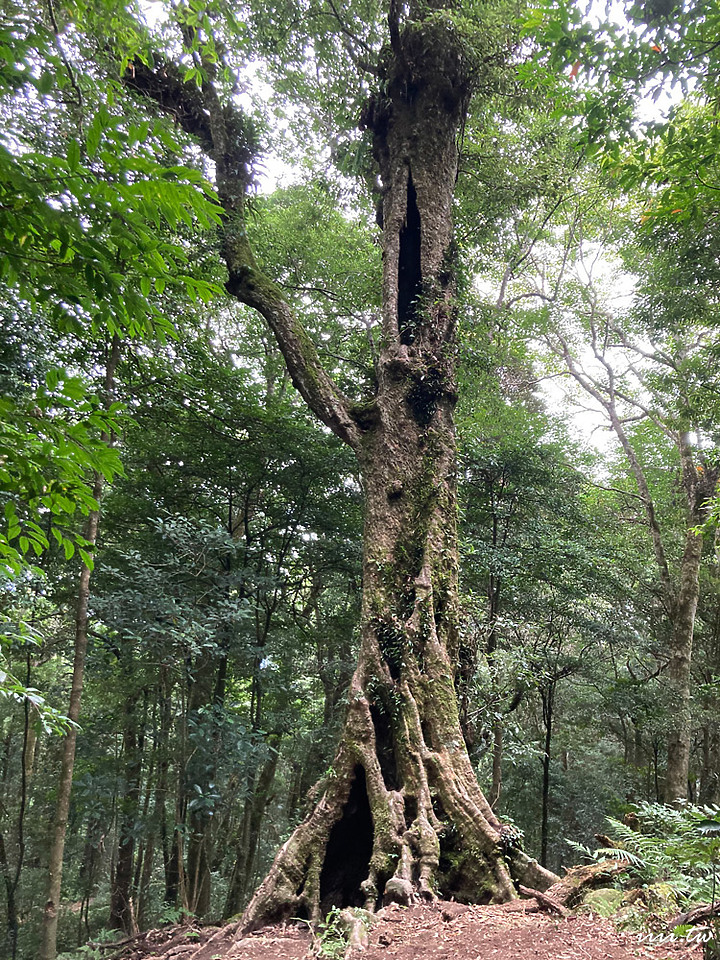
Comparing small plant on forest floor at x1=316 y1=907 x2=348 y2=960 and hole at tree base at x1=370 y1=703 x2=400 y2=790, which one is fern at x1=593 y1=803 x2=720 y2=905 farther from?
hole at tree base at x1=370 y1=703 x2=400 y2=790

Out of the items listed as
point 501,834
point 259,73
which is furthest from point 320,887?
point 259,73

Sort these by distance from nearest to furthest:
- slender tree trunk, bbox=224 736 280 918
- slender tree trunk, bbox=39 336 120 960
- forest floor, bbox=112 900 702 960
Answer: forest floor, bbox=112 900 702 960, slender tree trunk, bbox=39 336 120 960, slender tree trunk, bbox=224 736 280 918

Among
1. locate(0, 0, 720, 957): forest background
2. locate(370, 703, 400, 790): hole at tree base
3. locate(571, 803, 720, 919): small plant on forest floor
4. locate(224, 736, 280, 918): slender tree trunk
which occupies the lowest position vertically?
locate(224, 736, 280, 918): slender tree trunk

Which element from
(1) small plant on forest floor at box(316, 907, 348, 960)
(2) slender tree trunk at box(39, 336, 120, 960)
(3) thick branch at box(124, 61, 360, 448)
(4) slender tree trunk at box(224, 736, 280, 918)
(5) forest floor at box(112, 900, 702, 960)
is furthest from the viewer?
(4) slender tree trunk at box(224, 736, 280, 918)

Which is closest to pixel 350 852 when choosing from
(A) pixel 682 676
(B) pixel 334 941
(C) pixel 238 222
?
(B) pixel 334 941

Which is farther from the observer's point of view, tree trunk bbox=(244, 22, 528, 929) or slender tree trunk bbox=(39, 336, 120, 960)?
slender tree trunk bbox=(39, 336, 120, 960)

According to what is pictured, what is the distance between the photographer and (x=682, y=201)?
3.98 metres

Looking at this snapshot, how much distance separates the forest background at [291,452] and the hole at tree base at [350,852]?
0.76 meters

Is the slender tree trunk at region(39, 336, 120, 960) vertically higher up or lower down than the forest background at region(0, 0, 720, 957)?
lower down

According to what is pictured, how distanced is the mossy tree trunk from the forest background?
28 cm

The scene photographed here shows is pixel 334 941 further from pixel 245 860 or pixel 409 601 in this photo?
pixel 245 860

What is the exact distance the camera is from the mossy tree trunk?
10.7 feet

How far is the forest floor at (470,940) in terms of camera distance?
2.15m

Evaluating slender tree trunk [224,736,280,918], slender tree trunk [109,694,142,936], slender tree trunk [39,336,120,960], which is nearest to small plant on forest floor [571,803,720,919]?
slender tree trunk [39,336,120,960]
